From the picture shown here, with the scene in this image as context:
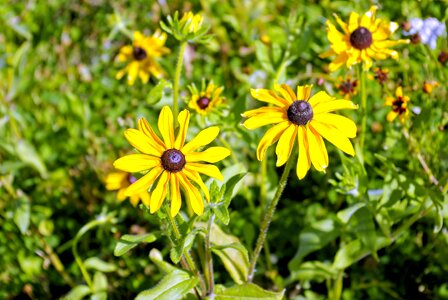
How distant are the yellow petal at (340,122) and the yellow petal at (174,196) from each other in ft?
1.49

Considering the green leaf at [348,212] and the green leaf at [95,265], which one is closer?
the green leaf at [348,212]

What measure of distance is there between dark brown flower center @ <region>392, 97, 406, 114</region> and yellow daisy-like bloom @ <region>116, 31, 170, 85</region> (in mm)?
1115

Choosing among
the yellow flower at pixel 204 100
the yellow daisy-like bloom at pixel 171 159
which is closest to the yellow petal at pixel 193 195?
the yellow daisy-like bloom at pixel 171 159

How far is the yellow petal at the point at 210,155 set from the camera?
151 cm

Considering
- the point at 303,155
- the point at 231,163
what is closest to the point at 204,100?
the point at 231,163

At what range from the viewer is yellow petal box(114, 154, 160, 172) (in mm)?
1462

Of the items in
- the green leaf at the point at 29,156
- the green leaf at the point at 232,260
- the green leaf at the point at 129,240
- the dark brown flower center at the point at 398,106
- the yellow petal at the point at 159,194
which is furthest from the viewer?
the green leaf at the point at 29,156

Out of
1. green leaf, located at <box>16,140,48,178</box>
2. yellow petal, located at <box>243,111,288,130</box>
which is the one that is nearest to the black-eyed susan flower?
yellow petal, located at <box>243,111,288,130</box>

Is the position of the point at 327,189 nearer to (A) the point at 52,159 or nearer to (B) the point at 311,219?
(B) the point at 311,219

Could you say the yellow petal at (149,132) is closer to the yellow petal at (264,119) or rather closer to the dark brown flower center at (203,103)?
the yellow petal at (264,119)

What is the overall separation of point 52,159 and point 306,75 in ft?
4.98

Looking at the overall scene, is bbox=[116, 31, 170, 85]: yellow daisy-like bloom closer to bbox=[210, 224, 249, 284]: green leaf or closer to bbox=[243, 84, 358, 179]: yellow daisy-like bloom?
bbox=[210, 224, 249, 284]: green leaf

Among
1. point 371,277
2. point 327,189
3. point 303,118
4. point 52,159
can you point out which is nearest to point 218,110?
point 303,118

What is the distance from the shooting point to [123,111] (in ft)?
10.5
